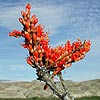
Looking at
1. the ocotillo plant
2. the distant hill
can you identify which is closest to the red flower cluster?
the ocotillo plant

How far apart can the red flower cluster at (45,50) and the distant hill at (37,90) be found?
159 feet

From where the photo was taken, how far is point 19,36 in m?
8.23

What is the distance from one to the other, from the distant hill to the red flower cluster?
1906 inches

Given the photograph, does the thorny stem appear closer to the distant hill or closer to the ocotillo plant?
the ocotillo plant

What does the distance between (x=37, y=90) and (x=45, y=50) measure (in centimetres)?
5639

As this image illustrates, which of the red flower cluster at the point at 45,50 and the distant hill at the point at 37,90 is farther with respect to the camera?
the distant hill at the point at 37,90

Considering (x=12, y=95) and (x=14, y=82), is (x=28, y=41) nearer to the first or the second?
(x=12, y=95)

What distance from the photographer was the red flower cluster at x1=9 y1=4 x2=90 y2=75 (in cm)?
800

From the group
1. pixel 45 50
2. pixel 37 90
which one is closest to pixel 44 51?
pixel 45 50

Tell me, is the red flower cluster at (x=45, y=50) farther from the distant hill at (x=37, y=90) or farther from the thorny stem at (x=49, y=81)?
the distant hill at (x=37, y=90)

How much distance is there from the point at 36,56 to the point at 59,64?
611 mm

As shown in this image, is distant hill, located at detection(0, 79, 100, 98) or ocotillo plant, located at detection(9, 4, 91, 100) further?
distant hill, located at detection(0, 79, 100, 98)

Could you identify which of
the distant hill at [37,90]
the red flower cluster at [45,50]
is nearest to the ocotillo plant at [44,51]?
the red flower cluster at [45,50]

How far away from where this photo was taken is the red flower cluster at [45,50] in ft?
26.2
